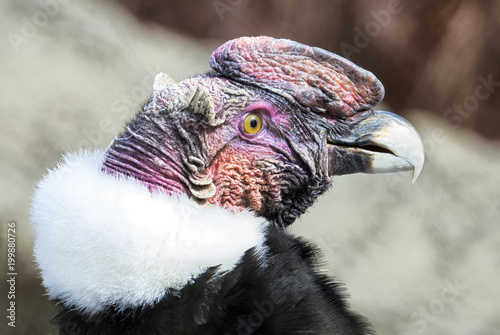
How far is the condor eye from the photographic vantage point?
1.71 meters

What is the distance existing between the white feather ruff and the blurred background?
1.54 metres

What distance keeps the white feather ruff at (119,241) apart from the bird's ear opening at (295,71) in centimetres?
54

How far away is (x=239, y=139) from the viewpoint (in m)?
1.71

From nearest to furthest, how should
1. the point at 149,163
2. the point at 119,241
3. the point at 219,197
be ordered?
the point at 119,241 < the point at 149,163 < the point at 219,197

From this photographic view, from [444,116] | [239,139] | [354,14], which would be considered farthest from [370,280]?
[239,139]

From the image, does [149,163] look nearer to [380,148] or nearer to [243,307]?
[243,307]

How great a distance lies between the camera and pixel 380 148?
1.77 meters

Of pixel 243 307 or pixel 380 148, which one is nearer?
pixel 243 307

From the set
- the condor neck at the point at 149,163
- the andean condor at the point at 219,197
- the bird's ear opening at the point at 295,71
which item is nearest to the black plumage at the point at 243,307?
the andean condor at the point at 219,197

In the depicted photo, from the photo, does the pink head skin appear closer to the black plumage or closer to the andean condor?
the andean condor

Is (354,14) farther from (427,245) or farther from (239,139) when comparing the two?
(239,139)

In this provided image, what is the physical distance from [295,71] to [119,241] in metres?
0.83

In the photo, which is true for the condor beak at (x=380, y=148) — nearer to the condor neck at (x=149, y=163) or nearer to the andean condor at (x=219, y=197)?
the andean condor at (x=219, y=197)

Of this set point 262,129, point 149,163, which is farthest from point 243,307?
point 262,129
